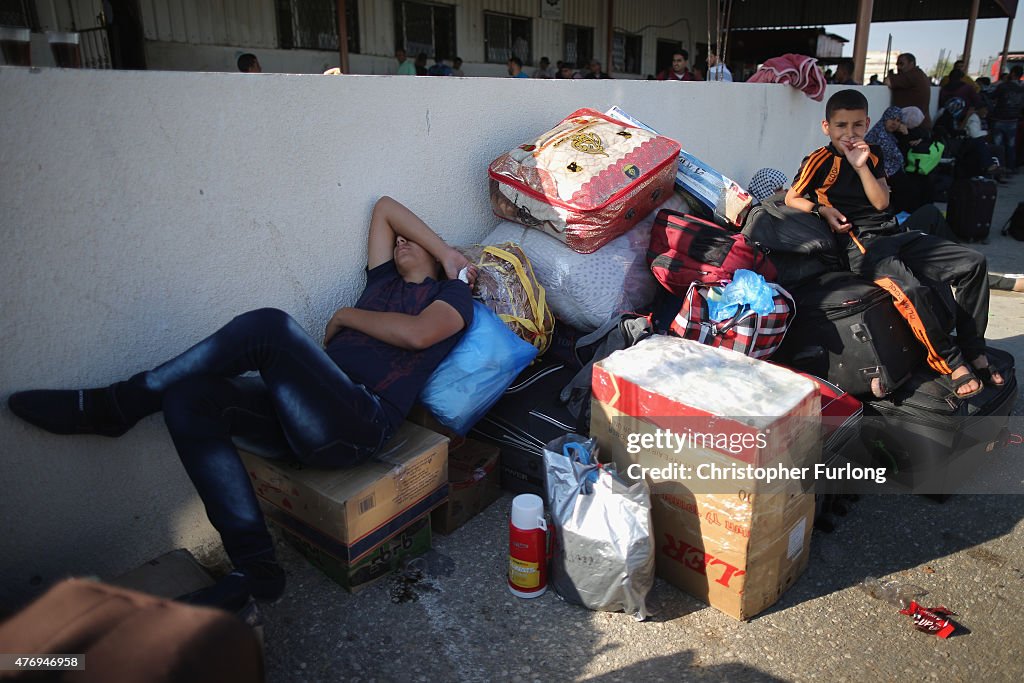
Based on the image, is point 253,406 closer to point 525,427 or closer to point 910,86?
point 525,427

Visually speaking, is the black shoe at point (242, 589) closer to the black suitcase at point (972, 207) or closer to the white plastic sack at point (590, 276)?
the white plastic sack at point (590, 276)

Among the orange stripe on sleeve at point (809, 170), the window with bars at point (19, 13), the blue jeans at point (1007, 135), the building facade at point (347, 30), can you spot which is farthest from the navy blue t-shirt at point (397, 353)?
the blue jeans at point (1007, 135)

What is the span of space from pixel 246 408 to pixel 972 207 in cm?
738

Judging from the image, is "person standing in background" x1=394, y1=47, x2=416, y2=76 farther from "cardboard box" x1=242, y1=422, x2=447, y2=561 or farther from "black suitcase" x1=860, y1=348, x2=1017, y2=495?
"black suitcase" x1=860, y1=348, x2=1017, y2=495

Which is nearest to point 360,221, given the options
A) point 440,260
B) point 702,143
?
point 440,260

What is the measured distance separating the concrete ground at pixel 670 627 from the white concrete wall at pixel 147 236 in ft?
2.24

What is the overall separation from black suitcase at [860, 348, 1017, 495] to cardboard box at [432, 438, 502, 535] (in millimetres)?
1595

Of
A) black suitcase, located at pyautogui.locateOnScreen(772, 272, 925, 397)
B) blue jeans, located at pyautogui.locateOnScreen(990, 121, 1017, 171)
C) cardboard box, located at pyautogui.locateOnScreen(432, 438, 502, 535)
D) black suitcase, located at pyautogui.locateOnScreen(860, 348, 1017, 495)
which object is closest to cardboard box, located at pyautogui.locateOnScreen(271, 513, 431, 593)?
cardboard box, located at pyautogui.locateOnScreen(432, 438, 502, 535)

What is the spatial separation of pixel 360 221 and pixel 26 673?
7.51 ft

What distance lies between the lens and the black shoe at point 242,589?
1959 millimetres

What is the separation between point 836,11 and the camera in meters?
18.3

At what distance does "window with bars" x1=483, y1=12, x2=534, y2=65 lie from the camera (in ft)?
35.5

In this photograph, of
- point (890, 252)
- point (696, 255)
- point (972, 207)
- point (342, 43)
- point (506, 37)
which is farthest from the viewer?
point (506, 37)
